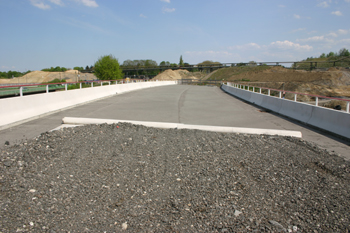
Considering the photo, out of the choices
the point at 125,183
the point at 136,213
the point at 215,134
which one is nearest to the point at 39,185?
the point at 125,183

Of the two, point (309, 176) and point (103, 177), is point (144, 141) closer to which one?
point (103, 177)

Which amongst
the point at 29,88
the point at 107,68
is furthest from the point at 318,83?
the point at 107,68

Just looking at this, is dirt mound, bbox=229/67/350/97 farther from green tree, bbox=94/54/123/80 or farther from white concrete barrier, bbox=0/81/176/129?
green tree, bbox=94/54/123/80

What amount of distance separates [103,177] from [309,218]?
3777 millimetres

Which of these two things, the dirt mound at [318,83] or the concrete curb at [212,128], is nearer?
the concrete curb at [212,128]

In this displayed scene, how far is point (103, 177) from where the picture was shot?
17.3 feet

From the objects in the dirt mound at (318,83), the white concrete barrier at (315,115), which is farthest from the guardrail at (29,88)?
the dirt mound at (318,83)

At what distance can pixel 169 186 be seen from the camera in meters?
4.96

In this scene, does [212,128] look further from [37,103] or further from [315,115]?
[37,103]

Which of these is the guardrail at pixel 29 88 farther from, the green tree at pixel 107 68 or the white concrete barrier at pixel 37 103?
the green tree at pixel 107 68

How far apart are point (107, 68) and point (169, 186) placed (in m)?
109

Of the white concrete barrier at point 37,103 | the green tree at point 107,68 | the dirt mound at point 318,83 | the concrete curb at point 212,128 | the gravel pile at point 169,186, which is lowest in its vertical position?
the gravel pile at point 169,186

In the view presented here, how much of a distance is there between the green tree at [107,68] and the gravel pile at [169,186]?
10339cm

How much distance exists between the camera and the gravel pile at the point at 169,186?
12.6ft
